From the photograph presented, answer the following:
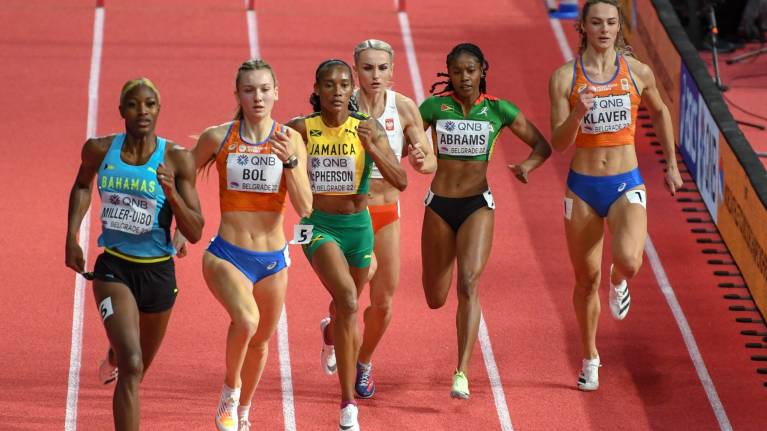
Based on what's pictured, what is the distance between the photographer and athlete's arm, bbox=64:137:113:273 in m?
8.18

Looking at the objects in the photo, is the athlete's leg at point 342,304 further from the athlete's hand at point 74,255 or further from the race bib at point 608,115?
the race bib at point 608,115

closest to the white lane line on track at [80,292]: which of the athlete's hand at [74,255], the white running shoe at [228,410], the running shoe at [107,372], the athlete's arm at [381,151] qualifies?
the running shoe at [107,372]

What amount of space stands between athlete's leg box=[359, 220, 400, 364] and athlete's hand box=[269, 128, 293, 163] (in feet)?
4.21

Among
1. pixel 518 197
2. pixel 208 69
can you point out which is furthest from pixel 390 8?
pixel 518 197

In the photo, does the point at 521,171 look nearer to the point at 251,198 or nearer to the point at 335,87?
the point at 335,87

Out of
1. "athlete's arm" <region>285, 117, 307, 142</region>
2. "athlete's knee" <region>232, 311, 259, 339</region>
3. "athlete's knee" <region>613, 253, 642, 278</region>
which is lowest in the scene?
"athlete's knee" <region>232, 311, 259, 339</region>

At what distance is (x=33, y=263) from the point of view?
12.0 m

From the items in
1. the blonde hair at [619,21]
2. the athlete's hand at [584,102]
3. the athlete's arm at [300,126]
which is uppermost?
the blonde hair at [619,21]

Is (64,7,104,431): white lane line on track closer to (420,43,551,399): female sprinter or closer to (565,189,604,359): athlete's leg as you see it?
(420,43,551,399): female sprinter

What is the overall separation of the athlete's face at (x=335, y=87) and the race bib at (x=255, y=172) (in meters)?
0.51

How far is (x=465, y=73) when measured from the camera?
936 centimetres

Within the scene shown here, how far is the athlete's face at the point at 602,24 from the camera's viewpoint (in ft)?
31.1

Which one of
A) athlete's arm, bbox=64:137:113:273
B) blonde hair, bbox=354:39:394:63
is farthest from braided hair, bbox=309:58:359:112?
athlete's arm, bbox=64:137:113:273

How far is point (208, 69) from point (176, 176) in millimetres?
7907
